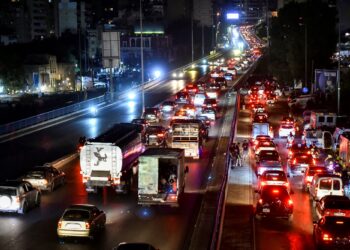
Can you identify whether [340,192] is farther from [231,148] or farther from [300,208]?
[231,148]

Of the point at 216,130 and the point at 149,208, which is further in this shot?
the point at 216,130

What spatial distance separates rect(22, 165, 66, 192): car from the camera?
30.5 meters

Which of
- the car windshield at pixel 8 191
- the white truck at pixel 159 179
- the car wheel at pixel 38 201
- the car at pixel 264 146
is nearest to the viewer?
the car windshield at pixel 8 191

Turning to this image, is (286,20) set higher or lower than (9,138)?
higher

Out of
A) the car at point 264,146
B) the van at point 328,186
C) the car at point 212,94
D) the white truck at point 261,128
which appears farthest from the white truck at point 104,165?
the car at point 212,94

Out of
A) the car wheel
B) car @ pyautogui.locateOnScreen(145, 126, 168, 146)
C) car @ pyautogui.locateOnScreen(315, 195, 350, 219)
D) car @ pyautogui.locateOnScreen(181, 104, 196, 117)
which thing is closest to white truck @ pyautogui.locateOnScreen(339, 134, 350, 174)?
car @ pyautogui.locateOnScreen(315, 195, 350, 219)

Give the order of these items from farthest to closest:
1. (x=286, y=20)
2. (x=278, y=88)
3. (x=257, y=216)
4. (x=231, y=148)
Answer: (x=286, y=20) < (x=278, y=88) < (x=231, y=148) < (x=257, y=216)

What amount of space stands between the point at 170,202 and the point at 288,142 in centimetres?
2179

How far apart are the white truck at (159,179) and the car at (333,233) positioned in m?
7.21

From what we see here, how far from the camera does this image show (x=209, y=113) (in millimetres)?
56844

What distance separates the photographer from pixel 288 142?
47.0 m

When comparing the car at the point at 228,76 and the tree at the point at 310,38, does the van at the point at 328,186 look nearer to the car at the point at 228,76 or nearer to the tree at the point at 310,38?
the tree at the point at 310,38

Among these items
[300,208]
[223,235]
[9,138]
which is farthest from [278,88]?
[223,235]

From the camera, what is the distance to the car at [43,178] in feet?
100.0
